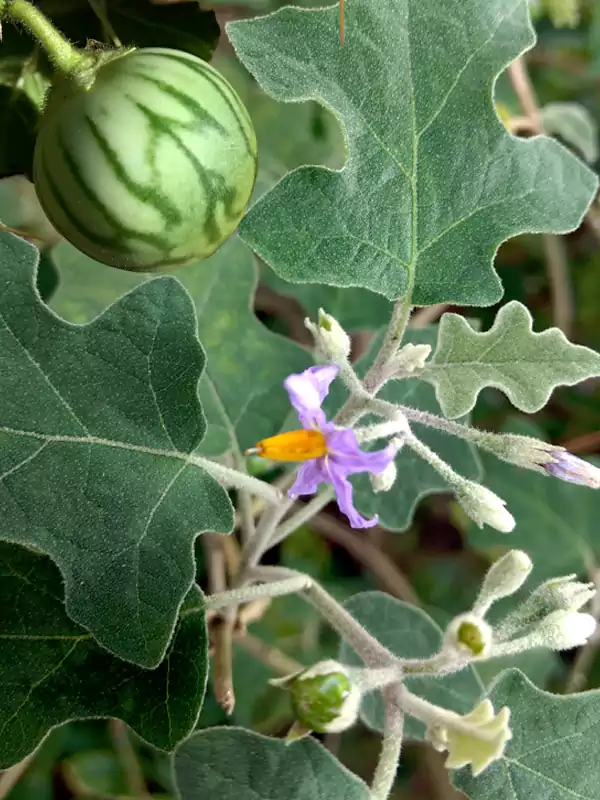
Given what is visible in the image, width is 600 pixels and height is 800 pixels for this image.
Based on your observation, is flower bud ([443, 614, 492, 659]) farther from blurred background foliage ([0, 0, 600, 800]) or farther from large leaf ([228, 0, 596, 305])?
blurred background foliage ([0, 0, 600, 800])

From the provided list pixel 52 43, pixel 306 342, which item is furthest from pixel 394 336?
pixel 306 342

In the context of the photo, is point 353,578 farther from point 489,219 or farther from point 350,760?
point 489,219

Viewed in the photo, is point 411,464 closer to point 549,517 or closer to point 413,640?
point 413,640

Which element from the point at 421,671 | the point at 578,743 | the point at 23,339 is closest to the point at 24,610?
the point at 23,339

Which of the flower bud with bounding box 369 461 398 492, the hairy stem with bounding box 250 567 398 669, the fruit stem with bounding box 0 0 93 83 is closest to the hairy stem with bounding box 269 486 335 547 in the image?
the hairy stem with bounding box 250 567 398 669

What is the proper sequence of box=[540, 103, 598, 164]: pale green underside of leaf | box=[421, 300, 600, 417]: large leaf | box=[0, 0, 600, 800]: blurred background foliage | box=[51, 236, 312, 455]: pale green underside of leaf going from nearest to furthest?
box=[421, 300, 600, 417]: large leaf
box=[0, 0, 600, 800]: blurred background foliage
box=[51, 236, 312, 455]: pale green underside of leaf
box=[540, 103, 598, 164]: pale green underside of leaf

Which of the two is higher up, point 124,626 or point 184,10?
A: point 184,10
